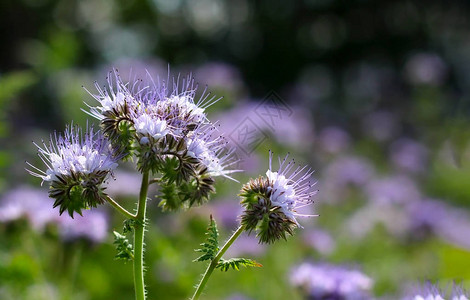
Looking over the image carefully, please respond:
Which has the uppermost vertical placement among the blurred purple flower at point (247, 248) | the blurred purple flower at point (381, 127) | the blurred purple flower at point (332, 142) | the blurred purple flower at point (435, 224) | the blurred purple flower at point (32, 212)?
the blurred purple flower at point (381, 127)

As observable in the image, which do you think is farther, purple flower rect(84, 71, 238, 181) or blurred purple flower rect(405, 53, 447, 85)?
blurred purple flower rect(405, 53, 447, 85)

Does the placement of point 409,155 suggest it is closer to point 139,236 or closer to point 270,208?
point 270,208

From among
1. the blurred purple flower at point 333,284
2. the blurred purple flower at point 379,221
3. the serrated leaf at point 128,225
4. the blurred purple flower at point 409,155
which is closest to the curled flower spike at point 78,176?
the serrated leaf at point 128,225

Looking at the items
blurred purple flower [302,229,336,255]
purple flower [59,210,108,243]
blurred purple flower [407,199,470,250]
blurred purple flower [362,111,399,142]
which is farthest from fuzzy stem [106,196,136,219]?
blurred purple flower [362,111,399,142]

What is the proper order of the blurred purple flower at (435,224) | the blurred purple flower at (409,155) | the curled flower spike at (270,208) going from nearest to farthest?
the curled flower spike at (270,208)
the blurred purple flower at (435,224)
the blurred purple flower at (409,155)

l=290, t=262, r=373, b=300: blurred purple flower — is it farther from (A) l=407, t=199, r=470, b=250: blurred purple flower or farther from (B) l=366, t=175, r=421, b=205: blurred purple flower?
(B) l=366, t=175, r=421, b=205: blurred purple flower

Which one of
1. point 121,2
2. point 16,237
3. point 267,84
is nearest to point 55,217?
point 16,237

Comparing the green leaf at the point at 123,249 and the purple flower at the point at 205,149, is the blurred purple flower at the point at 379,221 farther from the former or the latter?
the green leaf at the point at 123,249
